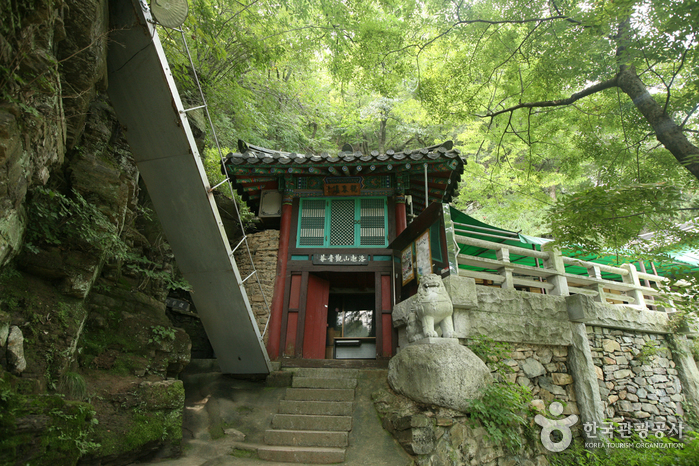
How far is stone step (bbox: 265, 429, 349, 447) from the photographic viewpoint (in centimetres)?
538

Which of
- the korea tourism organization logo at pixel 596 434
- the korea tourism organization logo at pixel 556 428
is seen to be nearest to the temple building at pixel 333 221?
the korea tourism organization logo at pixel 556 428

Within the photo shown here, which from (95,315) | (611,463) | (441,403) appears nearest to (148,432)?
(95,315)

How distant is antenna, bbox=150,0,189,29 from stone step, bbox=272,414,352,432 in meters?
5.94

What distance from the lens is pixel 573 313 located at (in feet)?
24.5

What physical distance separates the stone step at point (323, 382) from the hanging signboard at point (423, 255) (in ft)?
7.48

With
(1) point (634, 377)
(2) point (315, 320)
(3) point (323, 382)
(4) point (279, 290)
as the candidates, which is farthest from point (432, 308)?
(1) point (634, 377)

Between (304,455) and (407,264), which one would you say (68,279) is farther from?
(407,264)

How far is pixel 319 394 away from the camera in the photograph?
21.0 feet

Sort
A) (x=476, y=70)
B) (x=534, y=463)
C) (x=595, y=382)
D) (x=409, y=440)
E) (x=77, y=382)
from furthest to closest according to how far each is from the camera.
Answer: (x=476, y=70)
(x=595, y=382)
(x=534, y=463)
(x=409, y=440)
(x=77, y=382)

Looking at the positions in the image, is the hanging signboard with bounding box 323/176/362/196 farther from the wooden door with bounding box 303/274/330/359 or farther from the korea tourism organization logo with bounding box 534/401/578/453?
the korea tourism organization logo with bounding box 534/401/578/453

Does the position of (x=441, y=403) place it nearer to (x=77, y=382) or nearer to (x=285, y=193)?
(x=77, y=382)

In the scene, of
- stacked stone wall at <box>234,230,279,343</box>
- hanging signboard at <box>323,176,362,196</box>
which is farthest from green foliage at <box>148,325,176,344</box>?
hanging signboard at <box>323,176,362,196</box>

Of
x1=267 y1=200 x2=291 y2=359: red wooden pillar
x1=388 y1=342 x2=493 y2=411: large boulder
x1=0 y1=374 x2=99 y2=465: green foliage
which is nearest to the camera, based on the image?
x1=0 y1=374 x2=99 y2=465: green foliage

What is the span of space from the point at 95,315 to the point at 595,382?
8.71 m
